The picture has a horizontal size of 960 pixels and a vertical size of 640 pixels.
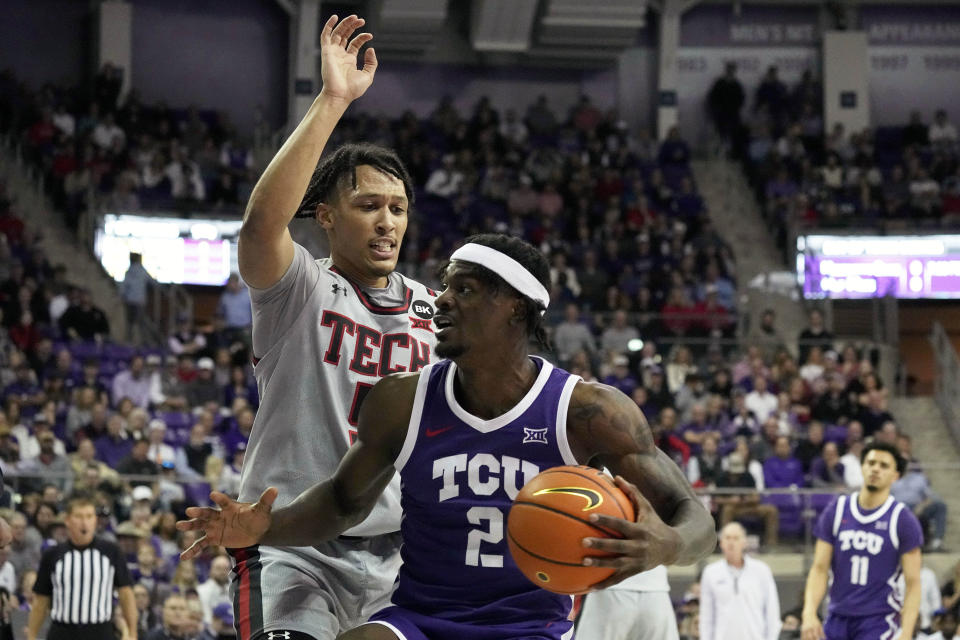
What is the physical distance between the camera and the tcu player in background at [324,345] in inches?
168

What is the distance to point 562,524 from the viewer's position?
11.5ft

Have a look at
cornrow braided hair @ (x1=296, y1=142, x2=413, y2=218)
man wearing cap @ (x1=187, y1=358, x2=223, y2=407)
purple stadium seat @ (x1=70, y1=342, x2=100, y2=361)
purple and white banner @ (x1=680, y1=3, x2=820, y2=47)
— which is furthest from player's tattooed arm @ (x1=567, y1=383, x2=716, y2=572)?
purple and white banner @ (x1=680, y1=3, x2=820, y2=47)

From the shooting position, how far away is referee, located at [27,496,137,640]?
31.3ft

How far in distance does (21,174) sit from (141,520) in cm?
1138

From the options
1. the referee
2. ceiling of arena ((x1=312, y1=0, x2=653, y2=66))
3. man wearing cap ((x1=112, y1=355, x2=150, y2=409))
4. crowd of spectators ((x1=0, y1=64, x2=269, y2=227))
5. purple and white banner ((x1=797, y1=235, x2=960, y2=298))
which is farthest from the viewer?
ceiling of arena ((x1=312, y1=0, x2=653, y2=66))

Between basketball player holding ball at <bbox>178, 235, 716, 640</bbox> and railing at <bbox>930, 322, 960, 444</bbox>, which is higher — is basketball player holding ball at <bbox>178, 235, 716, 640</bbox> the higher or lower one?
the higher one

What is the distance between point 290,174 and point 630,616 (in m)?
5.09

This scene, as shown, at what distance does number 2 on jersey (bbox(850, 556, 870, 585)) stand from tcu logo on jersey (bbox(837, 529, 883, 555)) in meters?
0.06

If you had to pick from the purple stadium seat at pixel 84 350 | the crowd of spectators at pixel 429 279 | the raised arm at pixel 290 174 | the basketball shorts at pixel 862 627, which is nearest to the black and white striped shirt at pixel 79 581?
the crowd of spectators at pixel 429 279

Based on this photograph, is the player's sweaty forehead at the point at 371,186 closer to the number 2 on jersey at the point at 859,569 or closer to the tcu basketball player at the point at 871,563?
the tcu basketball player at the point at 871,563

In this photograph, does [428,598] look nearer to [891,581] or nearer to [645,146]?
[891,581]

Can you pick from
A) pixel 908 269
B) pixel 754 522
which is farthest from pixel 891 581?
pixel 908 269

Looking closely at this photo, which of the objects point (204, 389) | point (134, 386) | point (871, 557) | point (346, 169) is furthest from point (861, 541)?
point (134, 386)

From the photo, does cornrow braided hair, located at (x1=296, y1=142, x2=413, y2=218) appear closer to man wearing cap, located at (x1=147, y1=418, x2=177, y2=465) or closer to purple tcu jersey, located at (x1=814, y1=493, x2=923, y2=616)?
purple tcu jersey, located at (x1=814, y1=493, x2=923, y2=616)
